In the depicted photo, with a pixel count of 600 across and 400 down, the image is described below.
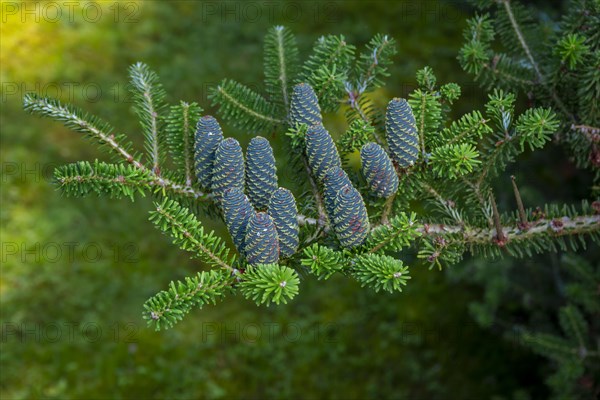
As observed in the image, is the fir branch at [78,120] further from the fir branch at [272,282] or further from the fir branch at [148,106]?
the fir branch at [272,282]

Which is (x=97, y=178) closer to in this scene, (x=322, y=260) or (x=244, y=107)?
(x=244, y=107)

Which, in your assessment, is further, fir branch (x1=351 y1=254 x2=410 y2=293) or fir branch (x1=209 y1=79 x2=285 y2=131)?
fir branch (x1=209 y1=79 x2=285 y2=131)

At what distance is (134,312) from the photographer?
3006 mm

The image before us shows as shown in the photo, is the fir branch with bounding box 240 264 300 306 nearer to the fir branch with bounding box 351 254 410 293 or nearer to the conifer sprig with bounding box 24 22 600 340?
the conifer sprig with bounding box 24 22 600 340

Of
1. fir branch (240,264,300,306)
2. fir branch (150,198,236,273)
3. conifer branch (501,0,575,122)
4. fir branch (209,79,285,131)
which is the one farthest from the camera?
conifer branch (501,0,575,122)

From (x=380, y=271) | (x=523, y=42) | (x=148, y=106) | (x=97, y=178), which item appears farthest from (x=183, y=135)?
(x=523, y=42)

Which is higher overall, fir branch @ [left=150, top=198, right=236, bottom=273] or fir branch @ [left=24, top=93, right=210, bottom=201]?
fir branch @ [left=24, top=93, right=210, bottom=201]

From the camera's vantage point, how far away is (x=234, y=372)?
9.59 feet

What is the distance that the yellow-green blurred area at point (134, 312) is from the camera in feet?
9.31

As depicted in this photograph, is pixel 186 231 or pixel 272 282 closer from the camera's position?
pixel 272 282

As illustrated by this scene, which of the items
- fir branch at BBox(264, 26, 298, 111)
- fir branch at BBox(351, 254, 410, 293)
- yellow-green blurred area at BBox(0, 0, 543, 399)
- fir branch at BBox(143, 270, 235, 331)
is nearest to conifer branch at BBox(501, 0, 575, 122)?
fir branch at BBox(264, 26, 298, 111)

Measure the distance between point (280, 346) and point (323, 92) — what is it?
1.81m

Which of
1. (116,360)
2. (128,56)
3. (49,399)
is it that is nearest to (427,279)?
(116,360)

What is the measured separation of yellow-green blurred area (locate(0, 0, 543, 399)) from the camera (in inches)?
112
